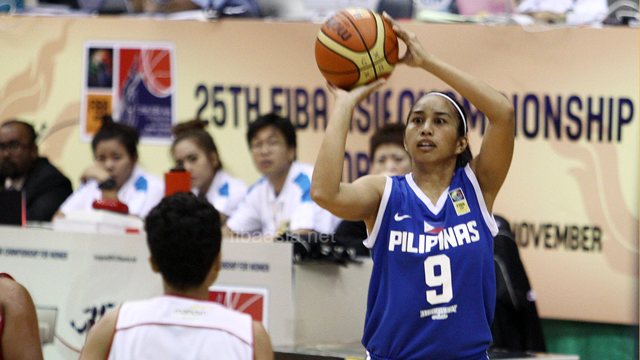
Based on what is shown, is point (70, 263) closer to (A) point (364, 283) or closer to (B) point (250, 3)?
(A) point (364, 283)

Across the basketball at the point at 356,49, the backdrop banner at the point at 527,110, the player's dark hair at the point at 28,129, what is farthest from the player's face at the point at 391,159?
the player's dark hair at the point at 28,129

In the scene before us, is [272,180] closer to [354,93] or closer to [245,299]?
[245,299]

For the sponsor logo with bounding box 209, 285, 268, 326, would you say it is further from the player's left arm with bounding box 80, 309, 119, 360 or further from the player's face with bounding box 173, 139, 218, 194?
the player's left arm with bounding box 80, 309, 119, 360

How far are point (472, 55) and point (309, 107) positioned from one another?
1.24 m

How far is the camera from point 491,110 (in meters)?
4.60

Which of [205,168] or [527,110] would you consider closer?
[527,110]

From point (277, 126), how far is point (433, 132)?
10.6 feet

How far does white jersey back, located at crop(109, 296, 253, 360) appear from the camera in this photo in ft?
10.9

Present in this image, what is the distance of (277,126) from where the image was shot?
25.3 ft

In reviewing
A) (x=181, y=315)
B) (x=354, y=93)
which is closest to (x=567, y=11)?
(x=354, y=93)

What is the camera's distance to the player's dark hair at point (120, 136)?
27.4ft

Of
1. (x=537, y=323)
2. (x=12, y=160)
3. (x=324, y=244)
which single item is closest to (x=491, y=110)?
(x=324, y=244)

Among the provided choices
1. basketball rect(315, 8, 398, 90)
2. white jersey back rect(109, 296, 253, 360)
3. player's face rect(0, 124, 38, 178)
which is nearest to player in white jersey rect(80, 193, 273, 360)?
white jersey back rect(109, 296, 253, 360)

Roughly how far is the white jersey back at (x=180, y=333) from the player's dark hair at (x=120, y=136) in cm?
507
